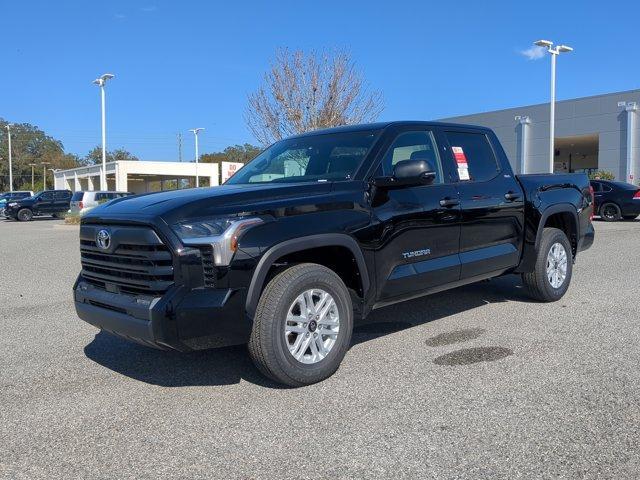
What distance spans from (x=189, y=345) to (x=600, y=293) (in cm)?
552

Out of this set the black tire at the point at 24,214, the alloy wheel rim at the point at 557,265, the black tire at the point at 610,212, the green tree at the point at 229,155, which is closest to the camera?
the alloy wheel rim at the point at 557,265

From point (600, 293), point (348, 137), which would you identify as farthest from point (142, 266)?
point (600, 293)

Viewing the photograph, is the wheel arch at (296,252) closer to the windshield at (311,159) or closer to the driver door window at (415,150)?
the windshield at (311,159)

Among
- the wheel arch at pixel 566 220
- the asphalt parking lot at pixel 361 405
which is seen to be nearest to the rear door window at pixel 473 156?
the wheel arch at pixel 566 220

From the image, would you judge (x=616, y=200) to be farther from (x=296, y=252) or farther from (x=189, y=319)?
(x=189, y=319)

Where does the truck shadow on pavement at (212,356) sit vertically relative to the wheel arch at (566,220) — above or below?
below

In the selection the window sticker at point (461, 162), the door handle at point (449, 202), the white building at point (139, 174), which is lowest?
the door handle at point (449, 202)

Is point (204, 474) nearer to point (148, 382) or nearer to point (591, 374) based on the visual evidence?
point (148, 382)

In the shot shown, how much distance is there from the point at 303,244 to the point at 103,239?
142 cm

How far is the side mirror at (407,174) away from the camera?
4520mm

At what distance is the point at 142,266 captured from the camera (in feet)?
12.7

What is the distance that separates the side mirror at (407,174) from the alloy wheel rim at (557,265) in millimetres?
2723

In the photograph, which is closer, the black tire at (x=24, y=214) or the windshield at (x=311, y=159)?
the windshield at (x=311, y=159)

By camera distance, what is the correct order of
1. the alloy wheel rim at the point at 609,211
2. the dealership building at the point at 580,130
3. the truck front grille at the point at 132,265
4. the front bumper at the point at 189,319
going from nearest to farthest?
1. the front bumper at the point at 189,319
2. the truck front grille at the point at 132,265
3. the alloy wheel rim at the point at 609,211
4. the dealership building at the point at 580,130
